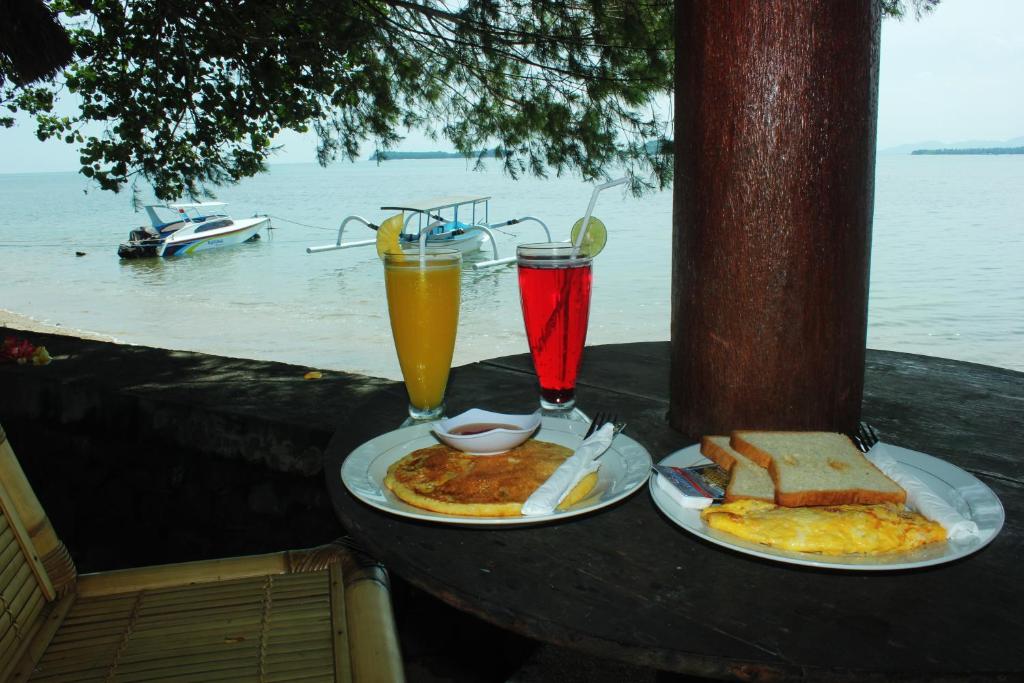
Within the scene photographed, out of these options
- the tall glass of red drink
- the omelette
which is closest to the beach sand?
the tall glass of red drink

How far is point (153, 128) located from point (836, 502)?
198 inches

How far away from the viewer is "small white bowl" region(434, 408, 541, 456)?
2.88ft

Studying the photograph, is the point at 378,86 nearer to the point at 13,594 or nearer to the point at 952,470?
the point at 13,594

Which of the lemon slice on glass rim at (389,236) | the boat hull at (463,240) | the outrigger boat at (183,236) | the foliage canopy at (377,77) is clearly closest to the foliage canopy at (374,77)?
the foliage canopy at (377,77)

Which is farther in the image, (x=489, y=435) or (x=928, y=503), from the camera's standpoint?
(x=489, y=435)

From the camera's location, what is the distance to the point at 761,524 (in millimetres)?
701

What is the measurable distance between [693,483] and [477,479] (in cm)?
21

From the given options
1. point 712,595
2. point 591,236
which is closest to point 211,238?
point 591,236

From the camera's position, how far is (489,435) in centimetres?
88

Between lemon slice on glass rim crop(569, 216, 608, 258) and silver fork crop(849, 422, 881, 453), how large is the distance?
15.3 inches

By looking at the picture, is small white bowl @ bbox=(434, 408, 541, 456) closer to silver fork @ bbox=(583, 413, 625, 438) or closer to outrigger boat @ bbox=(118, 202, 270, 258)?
silver fork @ bbox=(583, 413, 625, 438)

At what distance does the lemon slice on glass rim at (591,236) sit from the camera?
1.09 m

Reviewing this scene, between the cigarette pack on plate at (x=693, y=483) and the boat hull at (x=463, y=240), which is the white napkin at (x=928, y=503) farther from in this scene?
the boat hull at (x=463, y=240)

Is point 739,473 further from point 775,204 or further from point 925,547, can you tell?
point 775,204
